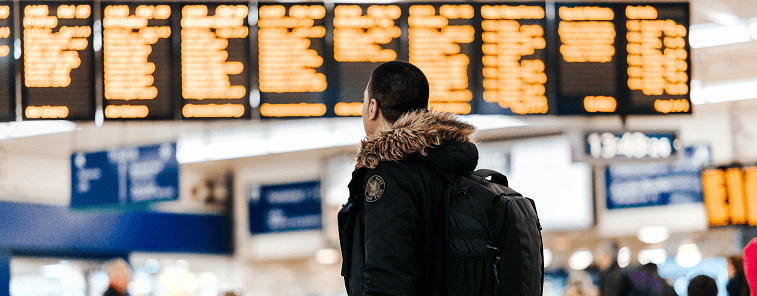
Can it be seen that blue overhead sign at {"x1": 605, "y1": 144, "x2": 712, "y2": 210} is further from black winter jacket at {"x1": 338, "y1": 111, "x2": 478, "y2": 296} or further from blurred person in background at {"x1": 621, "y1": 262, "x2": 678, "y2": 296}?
black winter jacket at {"x1": 338, "y1": 111, "x2": 478, "y2": 296}

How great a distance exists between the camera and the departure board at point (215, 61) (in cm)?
534

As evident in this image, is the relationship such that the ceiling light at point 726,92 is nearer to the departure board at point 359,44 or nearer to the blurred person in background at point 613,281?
the blurred person in background at point 613,281

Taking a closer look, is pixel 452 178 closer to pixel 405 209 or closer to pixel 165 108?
pixel 405 209

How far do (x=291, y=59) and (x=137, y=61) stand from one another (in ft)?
3.50

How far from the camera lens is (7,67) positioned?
5.42 metres

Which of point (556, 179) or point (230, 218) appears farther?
point (230, 218)

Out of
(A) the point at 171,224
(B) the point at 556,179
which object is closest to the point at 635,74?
(B) the point at 556,179

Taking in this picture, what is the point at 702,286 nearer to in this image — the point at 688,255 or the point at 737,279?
the point at 737,279

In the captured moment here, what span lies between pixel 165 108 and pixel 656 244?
10.8 meters

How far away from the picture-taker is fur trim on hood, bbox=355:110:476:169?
185cm

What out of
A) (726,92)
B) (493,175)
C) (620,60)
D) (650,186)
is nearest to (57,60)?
(620,60)

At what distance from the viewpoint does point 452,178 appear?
190 cm

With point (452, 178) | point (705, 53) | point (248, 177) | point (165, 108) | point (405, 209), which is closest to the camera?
point (405, 209)

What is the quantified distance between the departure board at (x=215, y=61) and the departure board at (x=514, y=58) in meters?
1.71
